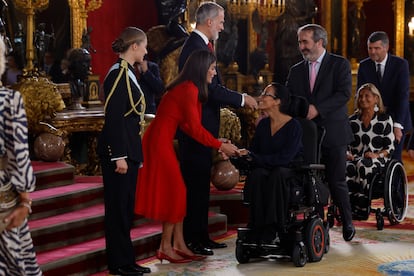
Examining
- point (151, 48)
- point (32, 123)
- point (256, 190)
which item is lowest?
point (256, 190)

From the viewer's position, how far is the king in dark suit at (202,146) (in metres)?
6.55

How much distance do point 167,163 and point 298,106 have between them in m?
1.07

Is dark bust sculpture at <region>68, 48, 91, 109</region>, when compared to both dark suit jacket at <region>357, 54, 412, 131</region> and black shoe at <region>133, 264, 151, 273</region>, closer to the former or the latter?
dark suit jacket at <region>357, 54, 412, 131</region>

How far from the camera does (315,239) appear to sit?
6367 mm

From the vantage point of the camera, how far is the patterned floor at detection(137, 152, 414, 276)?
609 cm

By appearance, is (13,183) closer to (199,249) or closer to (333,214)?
(199,249)

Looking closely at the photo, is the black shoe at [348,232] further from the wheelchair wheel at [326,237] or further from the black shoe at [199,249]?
the black shoe at [199,249]

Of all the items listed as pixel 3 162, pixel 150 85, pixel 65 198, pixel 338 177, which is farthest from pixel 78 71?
pixel 3 162

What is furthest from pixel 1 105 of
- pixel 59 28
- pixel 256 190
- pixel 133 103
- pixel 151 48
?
pixel 151 48

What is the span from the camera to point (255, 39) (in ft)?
50.0

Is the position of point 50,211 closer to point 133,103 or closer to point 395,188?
point 133,103

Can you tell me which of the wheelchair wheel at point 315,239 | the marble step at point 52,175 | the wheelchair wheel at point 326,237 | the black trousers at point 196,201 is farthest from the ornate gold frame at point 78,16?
the wheelchair wheel at point 315,239

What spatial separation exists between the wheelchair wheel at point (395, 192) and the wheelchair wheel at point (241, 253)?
164 cm

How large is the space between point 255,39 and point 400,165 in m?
7.88
